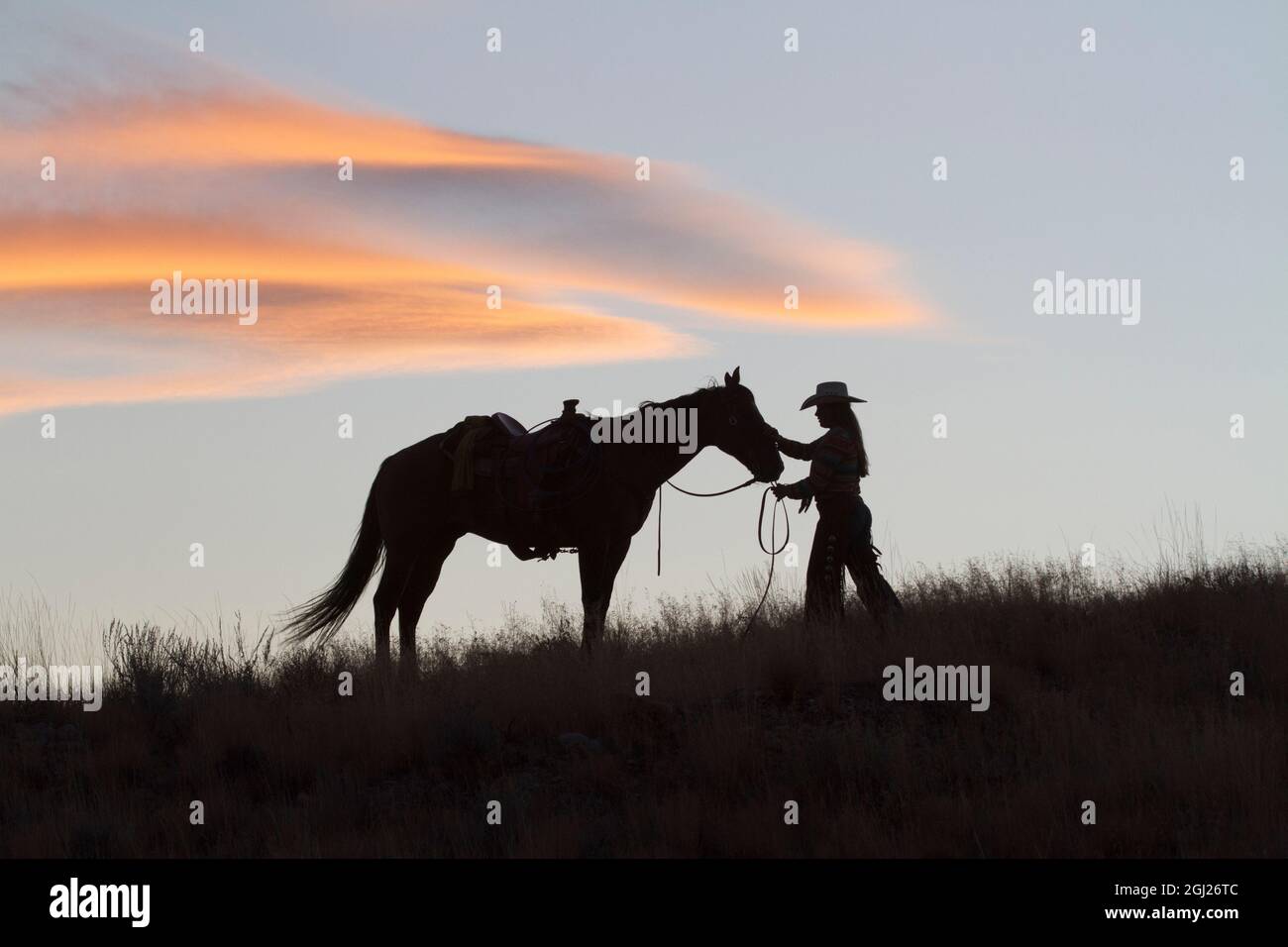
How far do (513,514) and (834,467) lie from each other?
10.6 ft

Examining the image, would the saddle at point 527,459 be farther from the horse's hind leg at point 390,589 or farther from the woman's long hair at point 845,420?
the woman's long hair at point 845,420

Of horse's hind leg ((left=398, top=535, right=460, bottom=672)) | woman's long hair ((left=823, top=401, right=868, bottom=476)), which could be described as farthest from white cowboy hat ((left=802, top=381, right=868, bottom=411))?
horse's hind leg ((left=398, top=535, right=460, bottom=672))

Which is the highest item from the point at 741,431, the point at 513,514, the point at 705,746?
the point at 741,431

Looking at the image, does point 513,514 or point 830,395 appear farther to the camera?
point 513,514

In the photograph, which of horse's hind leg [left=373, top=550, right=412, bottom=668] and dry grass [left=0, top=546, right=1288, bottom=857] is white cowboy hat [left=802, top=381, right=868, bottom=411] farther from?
horse's hind leg [left=373, top=550, right=412, bottom=668]

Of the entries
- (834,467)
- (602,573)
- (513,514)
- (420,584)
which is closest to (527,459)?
(513,514)

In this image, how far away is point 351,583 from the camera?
1603 centimetres

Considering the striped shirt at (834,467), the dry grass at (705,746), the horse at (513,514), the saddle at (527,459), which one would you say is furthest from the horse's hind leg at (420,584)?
the striped shirt at (834,467)

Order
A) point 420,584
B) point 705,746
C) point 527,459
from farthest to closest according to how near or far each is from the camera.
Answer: point 420,584 < point 527,459 < point 705,746

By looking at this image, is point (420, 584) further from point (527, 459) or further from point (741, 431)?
point (741, 431)

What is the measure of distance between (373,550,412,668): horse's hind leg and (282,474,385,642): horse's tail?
0.48 meters

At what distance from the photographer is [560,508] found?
14664 millimetres

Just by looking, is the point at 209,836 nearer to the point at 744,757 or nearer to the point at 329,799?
the point at 329,799
